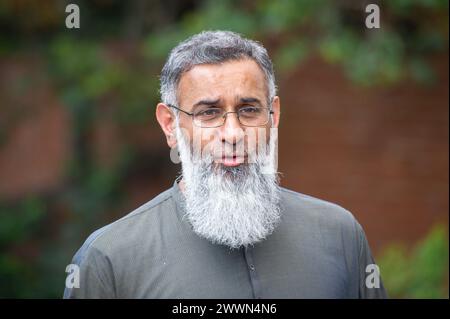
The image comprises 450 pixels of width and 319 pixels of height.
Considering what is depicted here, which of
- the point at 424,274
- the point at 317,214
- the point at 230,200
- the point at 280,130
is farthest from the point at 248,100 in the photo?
the point at 280,130

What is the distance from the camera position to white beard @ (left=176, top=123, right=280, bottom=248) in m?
2.67

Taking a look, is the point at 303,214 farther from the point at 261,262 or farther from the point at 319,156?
the point at 319,156

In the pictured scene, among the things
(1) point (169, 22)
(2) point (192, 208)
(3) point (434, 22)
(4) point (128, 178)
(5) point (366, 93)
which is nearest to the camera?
(2) point (192, 208)

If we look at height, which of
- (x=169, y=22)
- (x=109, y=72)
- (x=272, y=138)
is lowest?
(x=272, y=138)

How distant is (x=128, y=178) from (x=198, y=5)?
2158mm

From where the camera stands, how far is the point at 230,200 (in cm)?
275

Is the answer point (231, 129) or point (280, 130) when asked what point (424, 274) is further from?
point (231, 129)

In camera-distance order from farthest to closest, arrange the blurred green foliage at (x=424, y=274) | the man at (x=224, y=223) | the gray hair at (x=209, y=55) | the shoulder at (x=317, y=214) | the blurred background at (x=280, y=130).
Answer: the blurred background at (x=280, y=130) → the blurred green foliage at (x=424, y=274) → the shoulder at (x=317, y=214) → the gray hair at (x=209, y=55) → the man at (x=224, y=223)

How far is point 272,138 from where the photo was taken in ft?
9.28

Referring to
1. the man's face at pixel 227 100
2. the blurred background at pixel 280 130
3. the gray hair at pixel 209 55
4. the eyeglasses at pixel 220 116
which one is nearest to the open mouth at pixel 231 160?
the man's face at pixel 227 100

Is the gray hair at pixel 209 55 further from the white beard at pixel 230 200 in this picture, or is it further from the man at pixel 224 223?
the white beard at pixel 230 200

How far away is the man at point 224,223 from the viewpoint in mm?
2525

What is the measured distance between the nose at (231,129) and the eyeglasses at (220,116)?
0.5 inches
